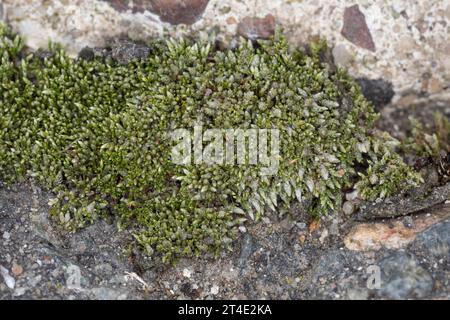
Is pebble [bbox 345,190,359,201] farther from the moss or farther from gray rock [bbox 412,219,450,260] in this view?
gray rock [bbox 412,219,450,260]

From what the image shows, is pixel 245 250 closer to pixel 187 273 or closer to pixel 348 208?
pixel 187 273

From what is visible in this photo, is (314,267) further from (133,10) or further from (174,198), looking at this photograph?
(133,10)

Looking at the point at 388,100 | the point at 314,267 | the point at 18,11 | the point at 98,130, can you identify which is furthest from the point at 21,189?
the point at 388,100

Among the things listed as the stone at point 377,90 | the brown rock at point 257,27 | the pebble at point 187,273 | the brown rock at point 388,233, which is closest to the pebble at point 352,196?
the brown rock at point 388,233

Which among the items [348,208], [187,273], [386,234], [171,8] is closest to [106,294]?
[187,273]

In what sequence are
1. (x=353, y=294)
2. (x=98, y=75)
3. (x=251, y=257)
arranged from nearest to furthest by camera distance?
(x=353, y=294) → (x=251, y=257) → (x=98, y=75)

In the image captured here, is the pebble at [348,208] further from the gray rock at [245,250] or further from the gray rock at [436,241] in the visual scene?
the gray rock at [245,250]
